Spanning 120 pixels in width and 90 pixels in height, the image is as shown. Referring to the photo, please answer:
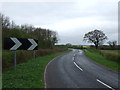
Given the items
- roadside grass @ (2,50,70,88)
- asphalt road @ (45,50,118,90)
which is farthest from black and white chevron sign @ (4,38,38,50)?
asphalt road @ (45,50,118,90)

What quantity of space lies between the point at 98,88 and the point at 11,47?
5.24 m

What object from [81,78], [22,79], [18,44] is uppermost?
[18,44]

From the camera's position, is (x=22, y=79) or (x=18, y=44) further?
(x=18, y=44)

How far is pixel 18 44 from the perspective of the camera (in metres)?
10.4

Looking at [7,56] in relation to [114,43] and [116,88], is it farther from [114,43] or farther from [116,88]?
[114,43]

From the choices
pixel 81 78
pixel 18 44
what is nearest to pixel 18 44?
pixel 18 44

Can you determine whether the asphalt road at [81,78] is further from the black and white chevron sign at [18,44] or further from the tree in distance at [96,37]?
the tree in distance at [96,37]

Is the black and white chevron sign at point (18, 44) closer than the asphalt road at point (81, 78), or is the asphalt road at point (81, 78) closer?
the asphalt road at point (81, 78)

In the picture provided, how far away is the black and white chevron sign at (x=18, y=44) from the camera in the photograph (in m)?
10.1

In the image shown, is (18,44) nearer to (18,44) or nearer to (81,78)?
(18,44)

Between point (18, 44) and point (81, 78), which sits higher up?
point (18, 44)

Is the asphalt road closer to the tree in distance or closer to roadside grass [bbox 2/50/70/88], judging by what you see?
roadside grass [bbox 2/50/70/88]

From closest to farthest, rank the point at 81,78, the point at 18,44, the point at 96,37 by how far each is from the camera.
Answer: the point at 18,44
the point at 81,78
the point at 96,37

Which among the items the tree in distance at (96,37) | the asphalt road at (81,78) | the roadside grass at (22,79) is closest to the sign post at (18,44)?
the roadside grass at (22,79)
